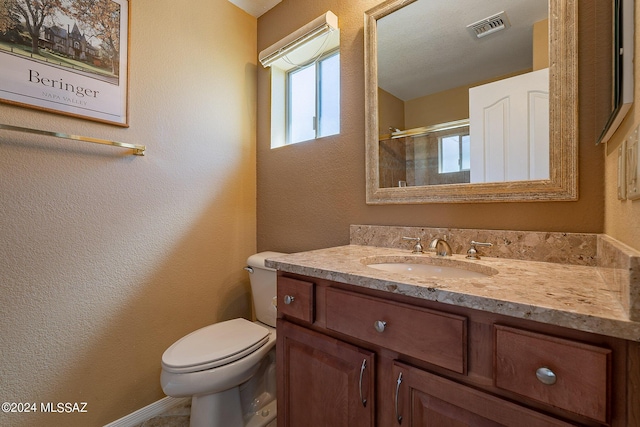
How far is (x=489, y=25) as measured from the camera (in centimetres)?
106

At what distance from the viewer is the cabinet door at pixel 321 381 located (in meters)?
0.76

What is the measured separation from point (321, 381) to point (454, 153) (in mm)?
975

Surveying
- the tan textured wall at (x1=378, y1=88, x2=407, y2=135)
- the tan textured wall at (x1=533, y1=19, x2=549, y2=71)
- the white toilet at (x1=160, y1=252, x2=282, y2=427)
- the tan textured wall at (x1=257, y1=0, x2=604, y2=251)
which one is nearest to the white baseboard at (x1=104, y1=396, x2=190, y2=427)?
the white toilet at (x1=160, y1=252, x2=282, y2=427)

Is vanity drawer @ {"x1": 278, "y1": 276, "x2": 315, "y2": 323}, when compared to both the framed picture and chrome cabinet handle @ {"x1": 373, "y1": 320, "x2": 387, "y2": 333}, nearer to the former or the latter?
chrome cabinet handle @ {"x1": 373, "y1": 320, "x2": 387, "y2": 333}

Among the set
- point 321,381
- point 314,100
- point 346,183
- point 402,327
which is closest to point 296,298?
point 321,381

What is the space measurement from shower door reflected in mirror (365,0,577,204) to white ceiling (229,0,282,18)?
0.80 meters

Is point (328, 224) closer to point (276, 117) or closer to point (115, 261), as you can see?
point (276, 117)

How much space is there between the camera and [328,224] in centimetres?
155

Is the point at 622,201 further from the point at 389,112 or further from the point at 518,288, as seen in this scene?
the point at 389,112

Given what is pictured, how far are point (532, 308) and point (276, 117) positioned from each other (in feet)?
5.68

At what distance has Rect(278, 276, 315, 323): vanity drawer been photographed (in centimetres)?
89

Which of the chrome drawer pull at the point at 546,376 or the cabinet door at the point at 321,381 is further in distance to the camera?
the cabinet door at the point at 321,381

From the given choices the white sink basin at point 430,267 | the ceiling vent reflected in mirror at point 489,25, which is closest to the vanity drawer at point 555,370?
the white sink basin at point 430,267

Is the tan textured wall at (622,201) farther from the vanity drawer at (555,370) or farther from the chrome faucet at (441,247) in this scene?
the chrome faucet at (441,247)
